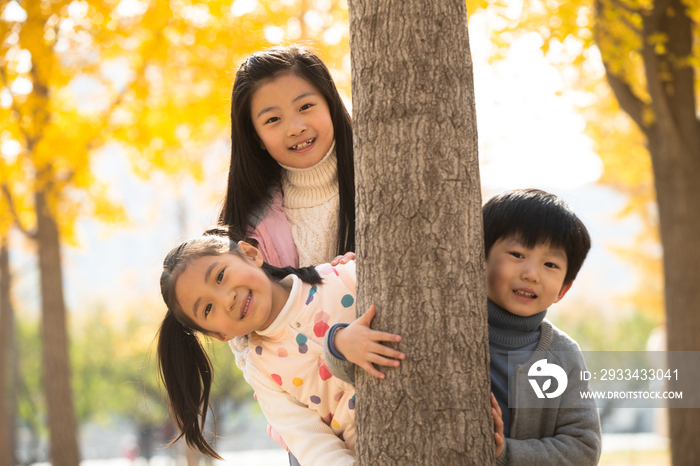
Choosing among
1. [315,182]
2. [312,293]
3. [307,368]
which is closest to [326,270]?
[312,293]

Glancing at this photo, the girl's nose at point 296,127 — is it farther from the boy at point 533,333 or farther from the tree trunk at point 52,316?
the tree trunk at point 52,316

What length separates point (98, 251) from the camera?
185ft

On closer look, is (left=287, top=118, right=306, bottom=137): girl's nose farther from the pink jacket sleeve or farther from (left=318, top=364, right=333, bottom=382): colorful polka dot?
(left=318, top=364, right=333, bottom=382): colorful polka dot

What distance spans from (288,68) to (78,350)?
964 inches

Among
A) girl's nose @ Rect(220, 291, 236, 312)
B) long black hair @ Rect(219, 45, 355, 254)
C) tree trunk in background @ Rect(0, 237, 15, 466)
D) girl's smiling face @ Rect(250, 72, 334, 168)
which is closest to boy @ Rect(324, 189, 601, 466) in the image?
girl's nose @ Rect(220, 291, 236, 312)

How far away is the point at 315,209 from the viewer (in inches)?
94.1

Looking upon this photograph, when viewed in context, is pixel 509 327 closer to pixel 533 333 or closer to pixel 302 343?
pixel 533 333

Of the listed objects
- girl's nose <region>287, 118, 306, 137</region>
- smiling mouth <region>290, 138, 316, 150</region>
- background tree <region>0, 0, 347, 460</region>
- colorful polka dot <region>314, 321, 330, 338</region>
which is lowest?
colorful polka dot <region>314, 321, 330, 338</region>

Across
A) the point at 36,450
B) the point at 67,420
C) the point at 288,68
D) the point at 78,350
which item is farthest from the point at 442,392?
the point at 78,350

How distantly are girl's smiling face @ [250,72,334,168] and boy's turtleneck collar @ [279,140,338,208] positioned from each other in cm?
7

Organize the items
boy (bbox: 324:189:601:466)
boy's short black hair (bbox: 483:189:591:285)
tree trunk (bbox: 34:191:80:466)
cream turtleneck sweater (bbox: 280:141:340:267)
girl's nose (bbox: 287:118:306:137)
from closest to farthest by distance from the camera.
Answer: boy (bbox: 324:189:601:466)
boy's short black hair (bbox: 483:189:591:285)
girl's nose (bbox: 287:118:306:137)
cream turtleneck sweater (bbox: 280:141:340:267)
tree trunk (bbox: 34:191:80:466)

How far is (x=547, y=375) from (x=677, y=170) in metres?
4.20

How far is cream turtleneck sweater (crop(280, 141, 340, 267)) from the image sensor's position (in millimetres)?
2346

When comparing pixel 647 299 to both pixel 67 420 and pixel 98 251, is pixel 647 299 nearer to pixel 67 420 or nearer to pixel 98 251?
pixel 67 420
